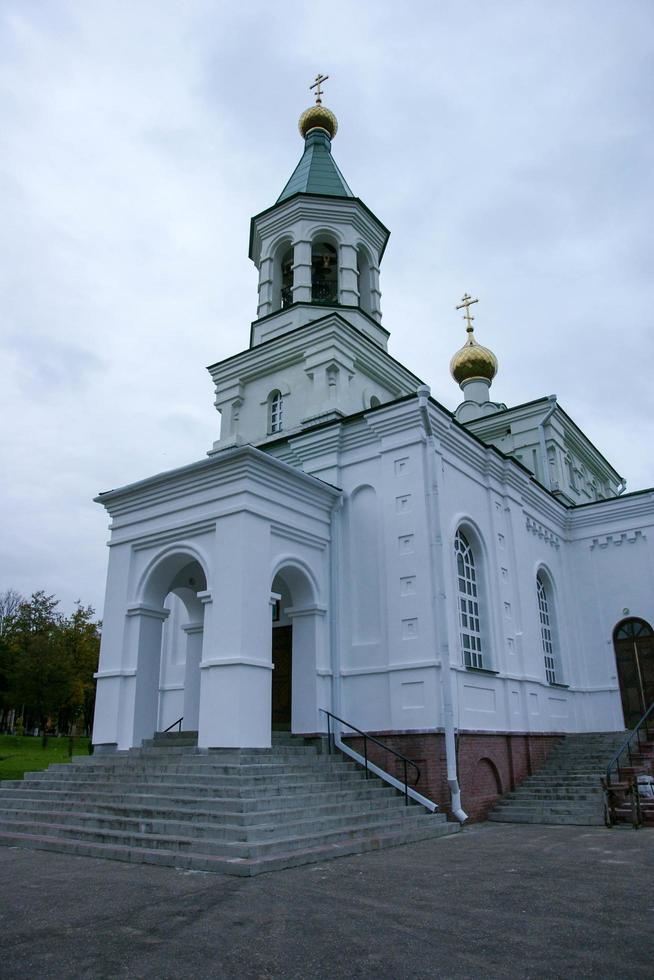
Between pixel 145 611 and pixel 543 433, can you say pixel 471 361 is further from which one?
pixel 145 611

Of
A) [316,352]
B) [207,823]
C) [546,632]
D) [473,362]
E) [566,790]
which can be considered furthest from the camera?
[473,362]

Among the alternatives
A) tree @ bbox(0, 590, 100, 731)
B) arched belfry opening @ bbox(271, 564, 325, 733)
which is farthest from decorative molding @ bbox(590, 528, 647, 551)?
tree @ bbox(0, 590, 100, 731)

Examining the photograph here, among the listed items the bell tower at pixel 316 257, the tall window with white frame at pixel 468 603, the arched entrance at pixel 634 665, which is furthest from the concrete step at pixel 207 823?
the bell tower at pixel 316 257

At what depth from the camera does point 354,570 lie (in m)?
13.7

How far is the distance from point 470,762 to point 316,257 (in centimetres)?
1339

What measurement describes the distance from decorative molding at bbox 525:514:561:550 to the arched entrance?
2.57m

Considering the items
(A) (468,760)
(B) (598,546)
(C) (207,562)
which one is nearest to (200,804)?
(C) (207,562)

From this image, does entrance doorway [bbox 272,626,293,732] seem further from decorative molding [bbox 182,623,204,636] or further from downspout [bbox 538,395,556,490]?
downspout [bbox 538,395,556,490]

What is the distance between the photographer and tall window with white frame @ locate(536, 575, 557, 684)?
687 inches

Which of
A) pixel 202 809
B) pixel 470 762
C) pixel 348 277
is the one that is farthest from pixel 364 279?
pixel 202 809

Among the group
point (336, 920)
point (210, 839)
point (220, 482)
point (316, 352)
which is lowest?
point (336, 920)

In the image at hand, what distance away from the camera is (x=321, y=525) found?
13930 mm

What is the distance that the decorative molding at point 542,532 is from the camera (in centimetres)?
1739

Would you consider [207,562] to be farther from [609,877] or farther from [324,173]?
[324,173]
